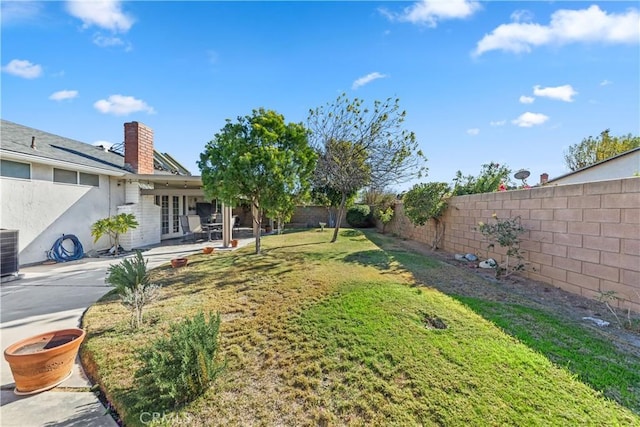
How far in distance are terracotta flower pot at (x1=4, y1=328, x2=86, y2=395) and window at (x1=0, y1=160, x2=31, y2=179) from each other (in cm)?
741

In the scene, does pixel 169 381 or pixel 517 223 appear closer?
pixel 169 381

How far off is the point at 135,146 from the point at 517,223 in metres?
14.2

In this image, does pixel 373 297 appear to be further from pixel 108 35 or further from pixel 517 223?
pixel 108 35

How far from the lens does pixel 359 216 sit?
66.9 ft

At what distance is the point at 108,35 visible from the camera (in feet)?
26.6

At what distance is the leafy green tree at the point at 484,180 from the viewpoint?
33.2ft

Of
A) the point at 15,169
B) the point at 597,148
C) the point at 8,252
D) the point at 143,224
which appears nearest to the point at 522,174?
the point at 143,224

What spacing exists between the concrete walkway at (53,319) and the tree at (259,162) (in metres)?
3.24

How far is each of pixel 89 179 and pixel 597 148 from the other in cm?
3028

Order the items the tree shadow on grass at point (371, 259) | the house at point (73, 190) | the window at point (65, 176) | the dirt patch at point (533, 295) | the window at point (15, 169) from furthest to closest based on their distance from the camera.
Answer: the window at point (65, 176), the house at point (73, 190), the window at point (15, 169), the tree shadow on grass at point (371, 259), the dirt patch at point (533, 295)

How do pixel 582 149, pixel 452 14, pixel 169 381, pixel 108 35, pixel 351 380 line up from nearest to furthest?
pixel 169 381, pixel 351 380, pixel 452 14, pixel 108 35, pixel 582 149

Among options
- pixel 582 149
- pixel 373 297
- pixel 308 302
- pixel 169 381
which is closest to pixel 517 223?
pixel 373 297

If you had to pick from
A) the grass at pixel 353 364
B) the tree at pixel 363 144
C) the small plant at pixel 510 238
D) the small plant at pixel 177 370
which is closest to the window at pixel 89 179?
the grass at pixel 353 364

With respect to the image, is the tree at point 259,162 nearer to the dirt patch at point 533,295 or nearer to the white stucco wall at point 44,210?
the dirt patch at point 533,295
